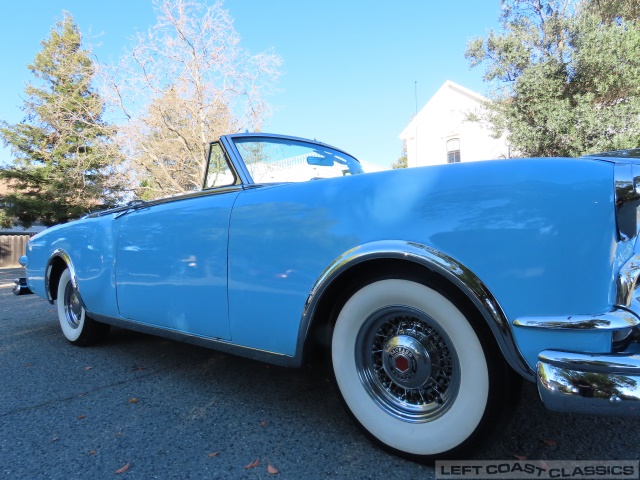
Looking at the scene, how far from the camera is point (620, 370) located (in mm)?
1242

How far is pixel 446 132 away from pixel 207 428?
2114 centimetres

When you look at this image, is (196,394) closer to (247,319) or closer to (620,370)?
(247,319)

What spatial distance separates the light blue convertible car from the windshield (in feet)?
0.23

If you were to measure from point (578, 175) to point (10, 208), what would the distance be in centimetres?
2661

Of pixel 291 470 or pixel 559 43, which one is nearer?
pixel 291 470

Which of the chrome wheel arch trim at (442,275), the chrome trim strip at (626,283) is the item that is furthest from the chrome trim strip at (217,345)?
the chrome trim strip at (626,283)

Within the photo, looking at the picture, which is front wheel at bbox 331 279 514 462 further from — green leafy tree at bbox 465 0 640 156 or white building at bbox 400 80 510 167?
white building at bbox 400 80 510 167

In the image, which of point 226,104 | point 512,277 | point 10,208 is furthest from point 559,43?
point 10,208

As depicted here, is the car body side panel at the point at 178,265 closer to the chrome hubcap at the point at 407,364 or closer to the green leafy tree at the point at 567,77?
the chrome hubcap at the point at 407,364

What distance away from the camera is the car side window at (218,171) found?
2.65m

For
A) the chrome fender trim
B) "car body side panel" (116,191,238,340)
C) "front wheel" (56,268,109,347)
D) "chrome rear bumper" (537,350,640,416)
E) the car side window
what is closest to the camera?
"chrome rear bumper" (537,350,640,416)

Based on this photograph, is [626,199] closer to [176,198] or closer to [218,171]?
[218,171]

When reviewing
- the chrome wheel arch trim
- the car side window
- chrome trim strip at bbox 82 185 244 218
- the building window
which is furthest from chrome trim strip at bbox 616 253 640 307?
the building window
